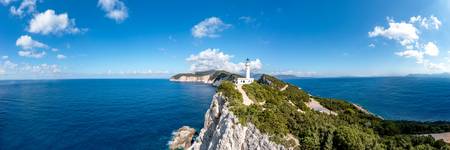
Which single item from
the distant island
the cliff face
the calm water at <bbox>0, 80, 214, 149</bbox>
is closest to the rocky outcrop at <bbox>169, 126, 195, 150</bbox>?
the calm water at <bbox>0, 80, 214, 149</bbox>

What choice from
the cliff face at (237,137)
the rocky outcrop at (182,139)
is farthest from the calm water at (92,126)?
the cliff face at (237,137)

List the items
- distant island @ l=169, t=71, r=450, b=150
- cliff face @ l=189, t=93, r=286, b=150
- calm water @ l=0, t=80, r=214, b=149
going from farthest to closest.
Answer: calm water @ l=0, t=80, r=214, b=149, cliff face @ l=189, t=93, r=286, b=150, distant island @ l=169, t=71, r=450, b=150

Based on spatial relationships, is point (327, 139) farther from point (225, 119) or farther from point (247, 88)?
point (247, 88)

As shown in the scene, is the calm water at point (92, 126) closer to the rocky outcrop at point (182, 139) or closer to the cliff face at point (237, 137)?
the rocky outcrop at point (182, 139)

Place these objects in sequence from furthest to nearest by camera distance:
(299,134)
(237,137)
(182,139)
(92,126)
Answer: (92,126) < (182,139) < (237,137) < (299,134)

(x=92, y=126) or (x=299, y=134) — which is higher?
(x=299, y=134)

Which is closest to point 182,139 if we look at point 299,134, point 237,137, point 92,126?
point 237,137

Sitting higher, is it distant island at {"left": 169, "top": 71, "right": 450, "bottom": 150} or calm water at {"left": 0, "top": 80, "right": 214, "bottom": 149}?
distant island at {"left": 169, "top": 71, "right": 450, "bottom": 150}

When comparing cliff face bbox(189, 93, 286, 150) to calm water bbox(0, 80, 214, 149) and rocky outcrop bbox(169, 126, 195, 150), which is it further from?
calm water bbox(0, 80, 214, 149)

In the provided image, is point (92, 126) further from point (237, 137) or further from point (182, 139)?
point (237, 137)
